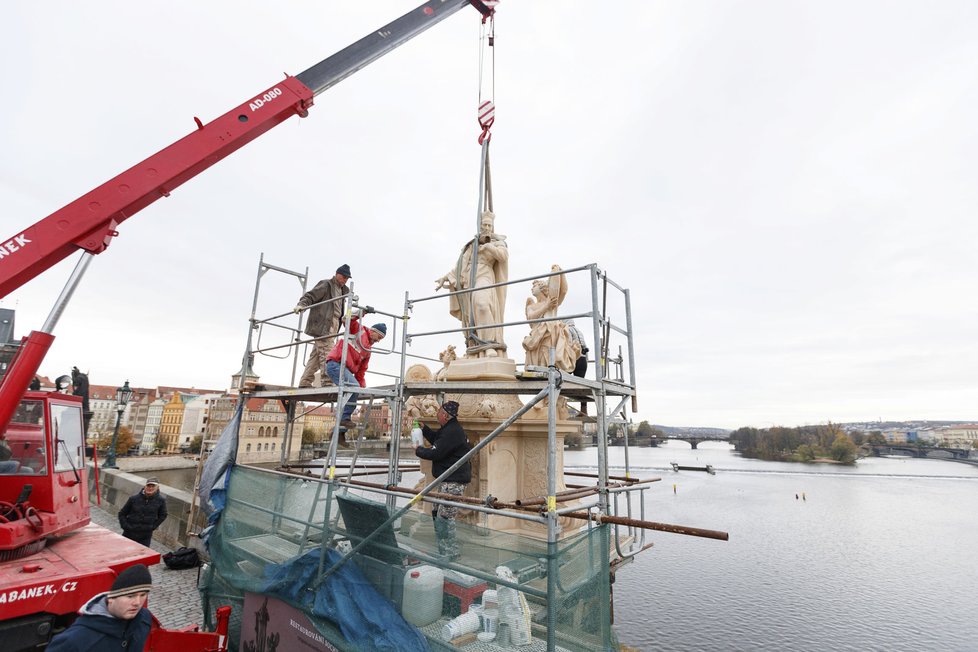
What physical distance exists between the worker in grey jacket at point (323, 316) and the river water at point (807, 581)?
1140cm

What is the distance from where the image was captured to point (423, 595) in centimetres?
370

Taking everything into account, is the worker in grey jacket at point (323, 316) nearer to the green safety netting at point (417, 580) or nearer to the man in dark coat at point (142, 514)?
the green safety netting at point (417, 580)

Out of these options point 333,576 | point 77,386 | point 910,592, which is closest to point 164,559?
point 77,386

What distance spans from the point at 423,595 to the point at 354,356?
313cm

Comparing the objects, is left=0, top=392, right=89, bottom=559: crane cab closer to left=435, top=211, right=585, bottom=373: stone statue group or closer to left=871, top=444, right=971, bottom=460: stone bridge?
left=435, top=211, right=585, bottom=373: stone statue group

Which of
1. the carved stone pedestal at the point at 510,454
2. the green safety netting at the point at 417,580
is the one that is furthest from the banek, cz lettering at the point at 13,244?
the carved stone pedestal at the point at 510,454

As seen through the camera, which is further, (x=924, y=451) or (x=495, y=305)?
(x=924, y=451)

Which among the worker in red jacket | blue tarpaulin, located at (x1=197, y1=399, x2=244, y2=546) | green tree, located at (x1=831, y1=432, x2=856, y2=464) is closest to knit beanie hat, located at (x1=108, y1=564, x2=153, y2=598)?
the worker in red jacket

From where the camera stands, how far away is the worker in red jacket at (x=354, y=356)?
587 centimetres

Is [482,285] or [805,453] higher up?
[482,285]

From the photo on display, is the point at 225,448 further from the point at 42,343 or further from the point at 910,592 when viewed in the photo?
the point at 910,592

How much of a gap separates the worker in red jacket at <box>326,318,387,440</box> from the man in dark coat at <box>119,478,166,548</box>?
4158 mm

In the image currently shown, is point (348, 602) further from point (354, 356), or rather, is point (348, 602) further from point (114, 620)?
point (354, 356)

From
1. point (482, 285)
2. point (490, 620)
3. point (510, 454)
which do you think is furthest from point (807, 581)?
point (490, 620)
